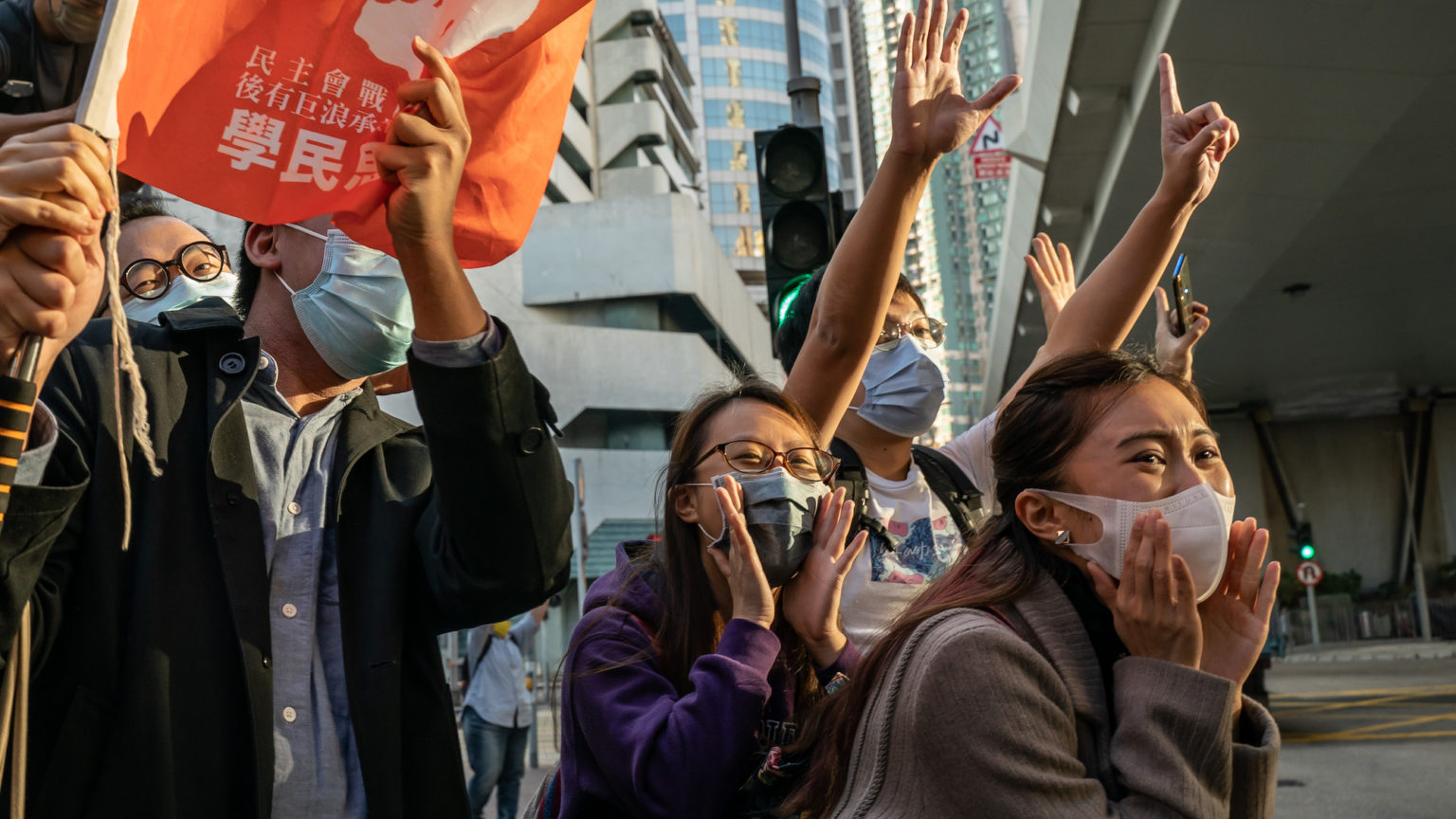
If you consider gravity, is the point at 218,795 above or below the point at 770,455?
below

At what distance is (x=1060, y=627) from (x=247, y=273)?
171 centimetres

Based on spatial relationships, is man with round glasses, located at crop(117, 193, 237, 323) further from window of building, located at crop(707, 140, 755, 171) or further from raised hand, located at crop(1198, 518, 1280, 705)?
window of building, located at crop(707, 140, 755, 171)

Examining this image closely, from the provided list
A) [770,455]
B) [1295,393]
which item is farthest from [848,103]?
[770,455]

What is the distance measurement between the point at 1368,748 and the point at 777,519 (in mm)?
10976

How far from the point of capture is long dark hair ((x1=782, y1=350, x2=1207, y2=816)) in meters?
2.00

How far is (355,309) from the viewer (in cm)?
223

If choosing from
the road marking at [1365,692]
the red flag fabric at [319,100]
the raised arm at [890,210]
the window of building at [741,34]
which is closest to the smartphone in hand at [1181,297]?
the raised arm at [890,210]

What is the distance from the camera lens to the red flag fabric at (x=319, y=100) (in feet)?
6.21

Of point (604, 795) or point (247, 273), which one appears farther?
point (247, 273)

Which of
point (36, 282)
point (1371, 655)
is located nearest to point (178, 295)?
point (36, 282)

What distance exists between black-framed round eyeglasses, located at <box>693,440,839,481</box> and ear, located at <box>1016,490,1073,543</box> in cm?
55

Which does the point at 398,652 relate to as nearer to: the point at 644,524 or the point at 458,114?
the point at 458,114

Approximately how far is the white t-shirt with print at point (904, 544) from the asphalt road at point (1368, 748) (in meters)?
6.31

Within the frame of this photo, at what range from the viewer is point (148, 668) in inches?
71.1
